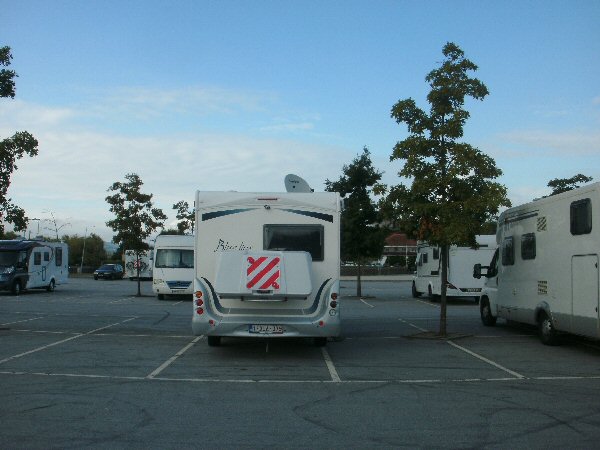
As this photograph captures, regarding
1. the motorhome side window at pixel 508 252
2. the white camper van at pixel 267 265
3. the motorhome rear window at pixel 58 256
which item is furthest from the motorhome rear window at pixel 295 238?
the motorhome rear window at pixel 58 256

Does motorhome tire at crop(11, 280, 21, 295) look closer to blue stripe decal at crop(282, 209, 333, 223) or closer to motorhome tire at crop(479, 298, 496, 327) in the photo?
motorhome tire at crop(479, 298, 496, 327)

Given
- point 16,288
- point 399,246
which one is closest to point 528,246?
point 16,288

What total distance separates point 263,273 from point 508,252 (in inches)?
290

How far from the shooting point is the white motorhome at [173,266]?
99.1ft

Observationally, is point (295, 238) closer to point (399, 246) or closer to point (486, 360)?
point (486, 360)

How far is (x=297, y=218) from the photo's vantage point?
494 inches

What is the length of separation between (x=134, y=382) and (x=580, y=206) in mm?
8186

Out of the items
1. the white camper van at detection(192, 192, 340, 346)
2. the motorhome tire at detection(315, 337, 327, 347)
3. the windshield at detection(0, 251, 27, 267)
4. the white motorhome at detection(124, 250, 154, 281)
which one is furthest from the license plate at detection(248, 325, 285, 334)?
the white motorhome at detection(124, 250, 154, 281)

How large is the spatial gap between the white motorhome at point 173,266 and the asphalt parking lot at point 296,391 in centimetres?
1342

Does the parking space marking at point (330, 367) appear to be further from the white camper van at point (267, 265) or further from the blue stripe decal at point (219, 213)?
the blue stripe decal at point (219, 213)

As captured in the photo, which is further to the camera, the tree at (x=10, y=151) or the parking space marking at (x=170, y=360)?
the tree at (x=10, y=151)

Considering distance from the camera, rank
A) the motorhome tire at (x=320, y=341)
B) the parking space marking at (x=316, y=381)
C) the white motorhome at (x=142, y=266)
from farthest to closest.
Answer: the white motorhome at (x=142, y=266) < the motorhome tire at (x=320, y=341) < the parking space marking at (x=316, y=381)

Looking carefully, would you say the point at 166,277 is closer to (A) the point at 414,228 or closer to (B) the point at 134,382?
(A) the point at 414,228

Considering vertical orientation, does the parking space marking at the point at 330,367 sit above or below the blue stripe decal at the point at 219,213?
below
